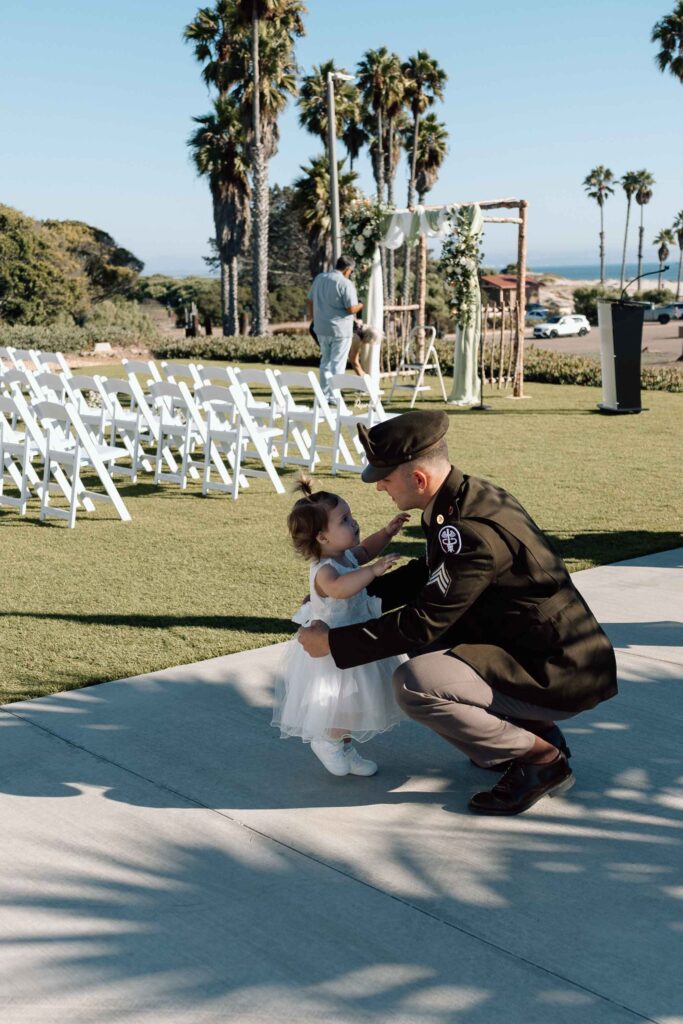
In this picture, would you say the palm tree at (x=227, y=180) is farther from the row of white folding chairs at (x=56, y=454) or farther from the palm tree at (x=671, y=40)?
the row of white folding chairs at (x=56, y=454)

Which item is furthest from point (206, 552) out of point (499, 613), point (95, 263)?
point (95, 263)

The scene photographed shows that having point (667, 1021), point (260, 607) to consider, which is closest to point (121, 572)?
point (260, 607)

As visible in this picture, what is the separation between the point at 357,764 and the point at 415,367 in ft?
47.5

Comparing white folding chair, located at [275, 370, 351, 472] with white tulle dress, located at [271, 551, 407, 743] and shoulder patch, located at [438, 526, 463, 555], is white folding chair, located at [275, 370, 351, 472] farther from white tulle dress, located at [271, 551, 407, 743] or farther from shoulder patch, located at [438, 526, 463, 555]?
shoulder patch, located at [438, 526, 463, 555]

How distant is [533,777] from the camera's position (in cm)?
397

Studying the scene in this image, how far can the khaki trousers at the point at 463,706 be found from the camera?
12.5 feet

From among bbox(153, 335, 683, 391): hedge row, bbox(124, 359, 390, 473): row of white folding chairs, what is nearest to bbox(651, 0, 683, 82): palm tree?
bbox(153, 335, 683, 391): hedge row

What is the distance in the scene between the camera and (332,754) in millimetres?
4199

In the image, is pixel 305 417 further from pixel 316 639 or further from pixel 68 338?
pixel 68 338

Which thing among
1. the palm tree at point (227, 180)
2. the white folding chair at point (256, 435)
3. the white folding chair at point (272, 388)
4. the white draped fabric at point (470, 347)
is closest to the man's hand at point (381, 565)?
the white folding chair at point (256, 435)

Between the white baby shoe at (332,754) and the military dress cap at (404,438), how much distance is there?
105cm

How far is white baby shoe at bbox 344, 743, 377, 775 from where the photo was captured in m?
4.24

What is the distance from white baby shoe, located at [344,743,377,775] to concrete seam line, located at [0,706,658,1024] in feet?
1.71

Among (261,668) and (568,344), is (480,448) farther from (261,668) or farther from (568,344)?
(568,344)
